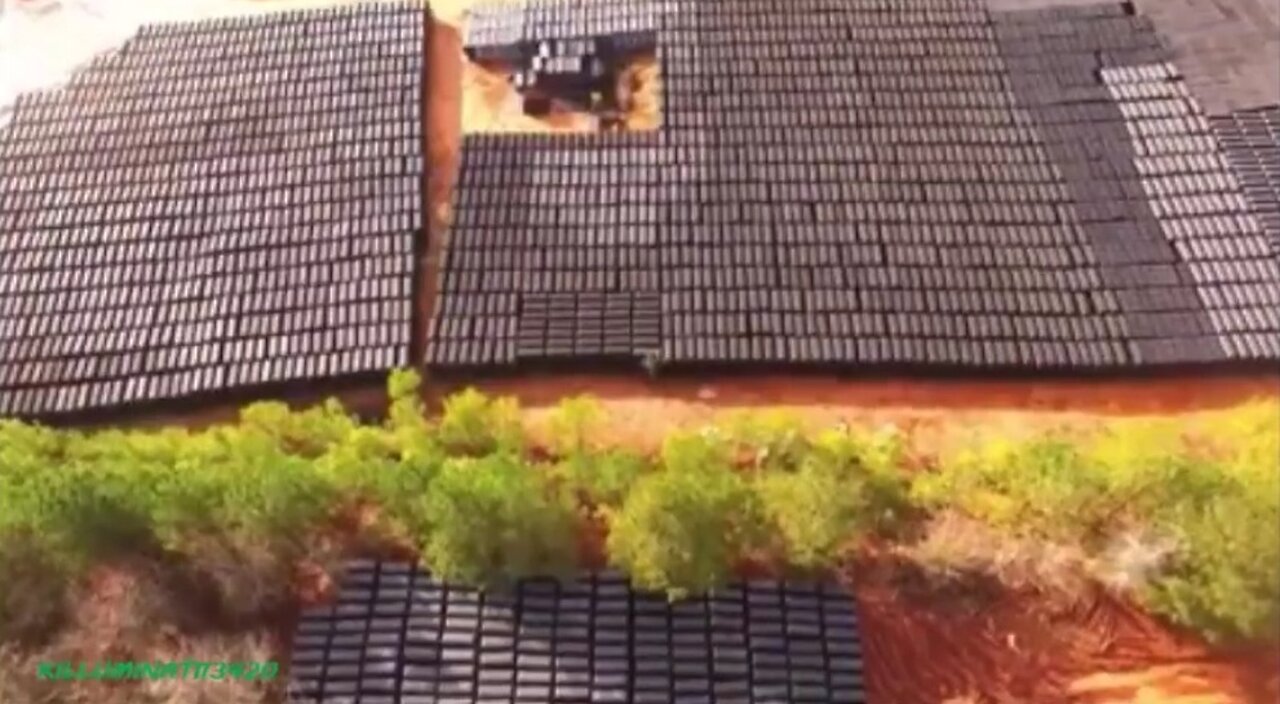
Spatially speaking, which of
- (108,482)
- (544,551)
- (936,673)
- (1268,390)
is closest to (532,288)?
(544,551)

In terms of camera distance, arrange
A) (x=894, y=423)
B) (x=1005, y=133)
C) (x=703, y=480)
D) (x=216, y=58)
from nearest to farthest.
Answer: (x=703, y=480) → (x=894, y=423) → (x=1005, y=133) → (x=216, y=58)

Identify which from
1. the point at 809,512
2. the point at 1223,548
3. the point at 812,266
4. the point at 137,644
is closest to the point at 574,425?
the point at 809,512

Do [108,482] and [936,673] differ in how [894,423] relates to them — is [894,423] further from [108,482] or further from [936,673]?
[108,482]

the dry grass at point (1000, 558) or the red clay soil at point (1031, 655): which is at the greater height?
the dry grass at point (1000, 558)

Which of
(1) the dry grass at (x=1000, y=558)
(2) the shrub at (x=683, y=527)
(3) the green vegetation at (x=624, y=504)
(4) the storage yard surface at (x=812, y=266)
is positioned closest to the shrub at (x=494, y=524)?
(3) the green vegetation at (x=624, y=504)

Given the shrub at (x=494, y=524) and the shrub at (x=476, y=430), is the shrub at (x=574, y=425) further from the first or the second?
the shrub at (x=494, y=524)

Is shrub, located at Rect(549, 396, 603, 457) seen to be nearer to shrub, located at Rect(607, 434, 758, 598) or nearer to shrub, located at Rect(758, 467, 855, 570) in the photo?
shrub, located at Rect(607, 434, 758, 598)

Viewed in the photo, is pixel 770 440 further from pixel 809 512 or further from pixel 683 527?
pixel 683 527
